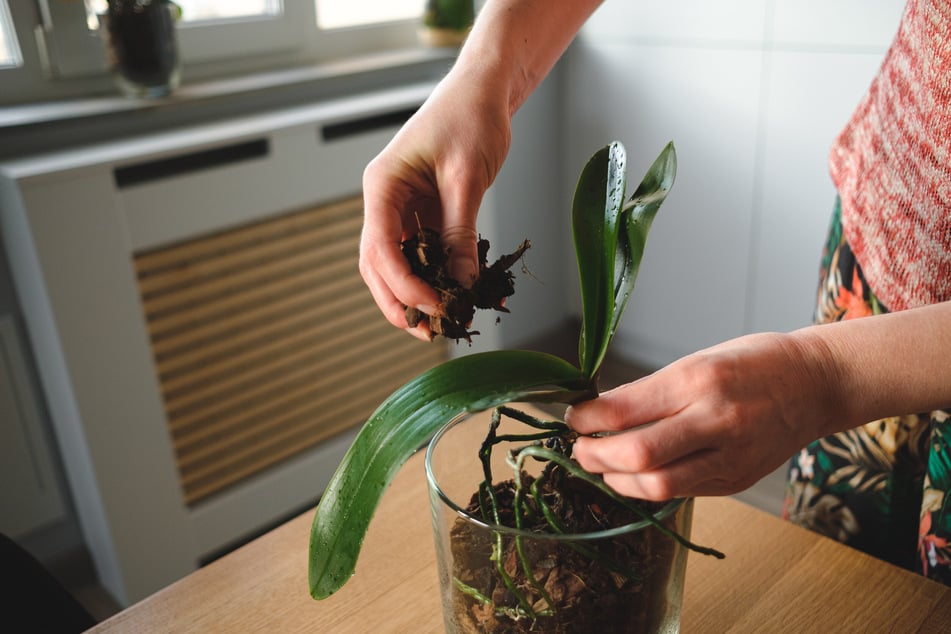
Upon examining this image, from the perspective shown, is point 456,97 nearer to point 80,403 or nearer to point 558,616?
point 558,616

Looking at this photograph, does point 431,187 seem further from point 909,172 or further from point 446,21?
point 446,21

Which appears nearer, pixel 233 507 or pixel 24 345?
pixel 24 345

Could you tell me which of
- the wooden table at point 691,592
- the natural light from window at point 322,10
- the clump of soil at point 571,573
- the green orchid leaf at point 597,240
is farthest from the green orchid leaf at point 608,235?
the natural light from window at point 322,10

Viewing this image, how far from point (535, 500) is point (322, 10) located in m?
2.06

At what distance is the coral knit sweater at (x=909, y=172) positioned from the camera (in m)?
0.78

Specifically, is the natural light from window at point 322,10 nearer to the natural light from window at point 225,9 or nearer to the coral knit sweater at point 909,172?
the natural light from window at point 225,9

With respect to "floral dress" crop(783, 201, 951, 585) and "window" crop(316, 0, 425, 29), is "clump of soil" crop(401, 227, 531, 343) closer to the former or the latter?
"floral dress" crop(783, 201, 951, 585)

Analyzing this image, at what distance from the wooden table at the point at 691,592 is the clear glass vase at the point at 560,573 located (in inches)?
5.6

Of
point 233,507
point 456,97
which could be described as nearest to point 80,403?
point 233,507

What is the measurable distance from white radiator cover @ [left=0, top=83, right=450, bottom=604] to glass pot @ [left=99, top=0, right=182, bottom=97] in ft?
0.45

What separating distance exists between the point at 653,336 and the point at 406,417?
2.23 m

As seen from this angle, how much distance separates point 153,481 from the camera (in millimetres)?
1676

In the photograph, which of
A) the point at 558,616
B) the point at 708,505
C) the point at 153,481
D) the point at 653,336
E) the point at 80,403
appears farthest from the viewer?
the point at 653,336

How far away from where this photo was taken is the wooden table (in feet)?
2.32
